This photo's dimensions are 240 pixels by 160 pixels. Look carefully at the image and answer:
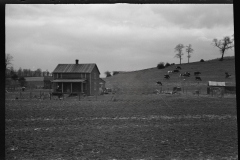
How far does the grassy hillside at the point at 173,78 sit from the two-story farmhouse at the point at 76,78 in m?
8.66

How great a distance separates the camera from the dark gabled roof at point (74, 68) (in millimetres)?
39281

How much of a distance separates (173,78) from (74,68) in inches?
1267

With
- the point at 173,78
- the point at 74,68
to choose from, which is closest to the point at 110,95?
the point at 74,68

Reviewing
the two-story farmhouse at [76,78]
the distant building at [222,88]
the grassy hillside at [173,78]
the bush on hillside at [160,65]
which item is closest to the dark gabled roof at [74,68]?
the two-story farmhouse at [76,78]

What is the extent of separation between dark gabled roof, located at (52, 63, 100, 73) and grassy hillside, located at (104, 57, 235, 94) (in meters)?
9.54

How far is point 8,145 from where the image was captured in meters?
7.02

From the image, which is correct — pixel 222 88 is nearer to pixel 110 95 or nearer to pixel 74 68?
pixel 110 95

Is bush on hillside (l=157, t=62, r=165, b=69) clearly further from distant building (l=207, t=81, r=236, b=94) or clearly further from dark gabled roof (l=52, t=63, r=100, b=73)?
dark gabled roof (l=52, t=63, r=100, b=73)

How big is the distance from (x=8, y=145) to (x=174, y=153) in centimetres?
564

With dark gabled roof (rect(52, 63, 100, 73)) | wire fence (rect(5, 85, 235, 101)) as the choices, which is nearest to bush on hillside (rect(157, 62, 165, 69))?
wire fence (rect(5, 85, 235, 101))

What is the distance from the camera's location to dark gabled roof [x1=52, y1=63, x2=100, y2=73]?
39.3 m
